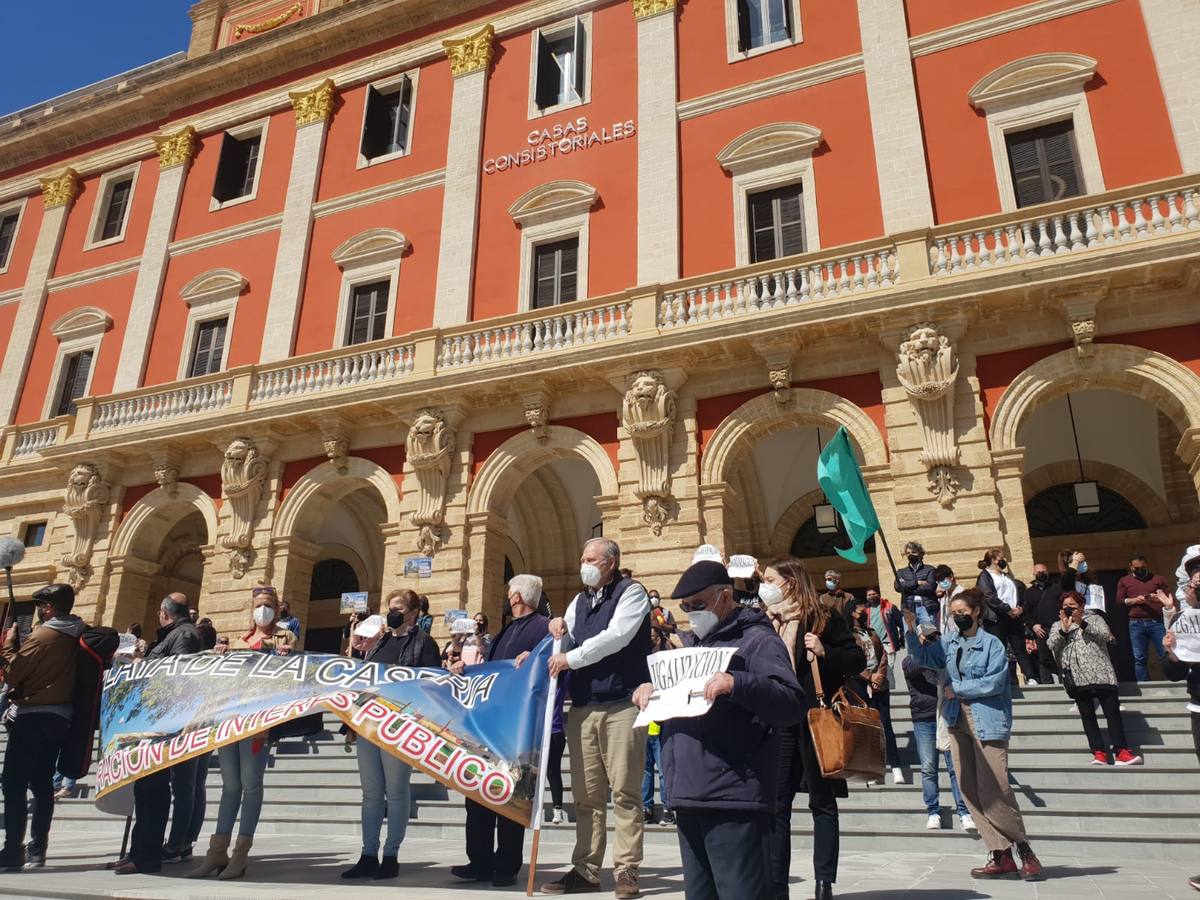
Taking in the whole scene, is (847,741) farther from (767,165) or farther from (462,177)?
(462,177)

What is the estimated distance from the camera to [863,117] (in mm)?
15047

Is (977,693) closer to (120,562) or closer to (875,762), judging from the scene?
(875,762)

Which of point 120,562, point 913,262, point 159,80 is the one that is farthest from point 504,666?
point 159,80

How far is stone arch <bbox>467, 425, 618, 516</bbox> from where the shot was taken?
14805mm

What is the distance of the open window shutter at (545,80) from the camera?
17844mm

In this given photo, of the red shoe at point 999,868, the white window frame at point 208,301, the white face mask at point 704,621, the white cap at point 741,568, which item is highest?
the white window frame at point 208,301

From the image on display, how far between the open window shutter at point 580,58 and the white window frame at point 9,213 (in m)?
→ 16.2

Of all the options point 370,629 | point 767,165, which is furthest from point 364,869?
point 767,165

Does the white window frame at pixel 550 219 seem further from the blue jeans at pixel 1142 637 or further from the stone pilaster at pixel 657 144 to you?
the blue jeans at pixel 1142 637

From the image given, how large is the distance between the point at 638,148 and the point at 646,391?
17.9ft

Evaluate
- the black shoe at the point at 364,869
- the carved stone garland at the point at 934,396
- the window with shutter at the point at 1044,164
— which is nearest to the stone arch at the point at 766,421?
the carved stone garland at the point at 934,396

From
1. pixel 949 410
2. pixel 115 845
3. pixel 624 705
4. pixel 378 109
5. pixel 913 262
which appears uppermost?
pixel 378 109

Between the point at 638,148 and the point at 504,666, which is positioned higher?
the point at 638,148

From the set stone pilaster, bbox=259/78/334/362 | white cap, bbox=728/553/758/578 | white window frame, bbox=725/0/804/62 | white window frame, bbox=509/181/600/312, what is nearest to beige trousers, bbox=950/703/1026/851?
white cap, bbox=728/553/758/578
